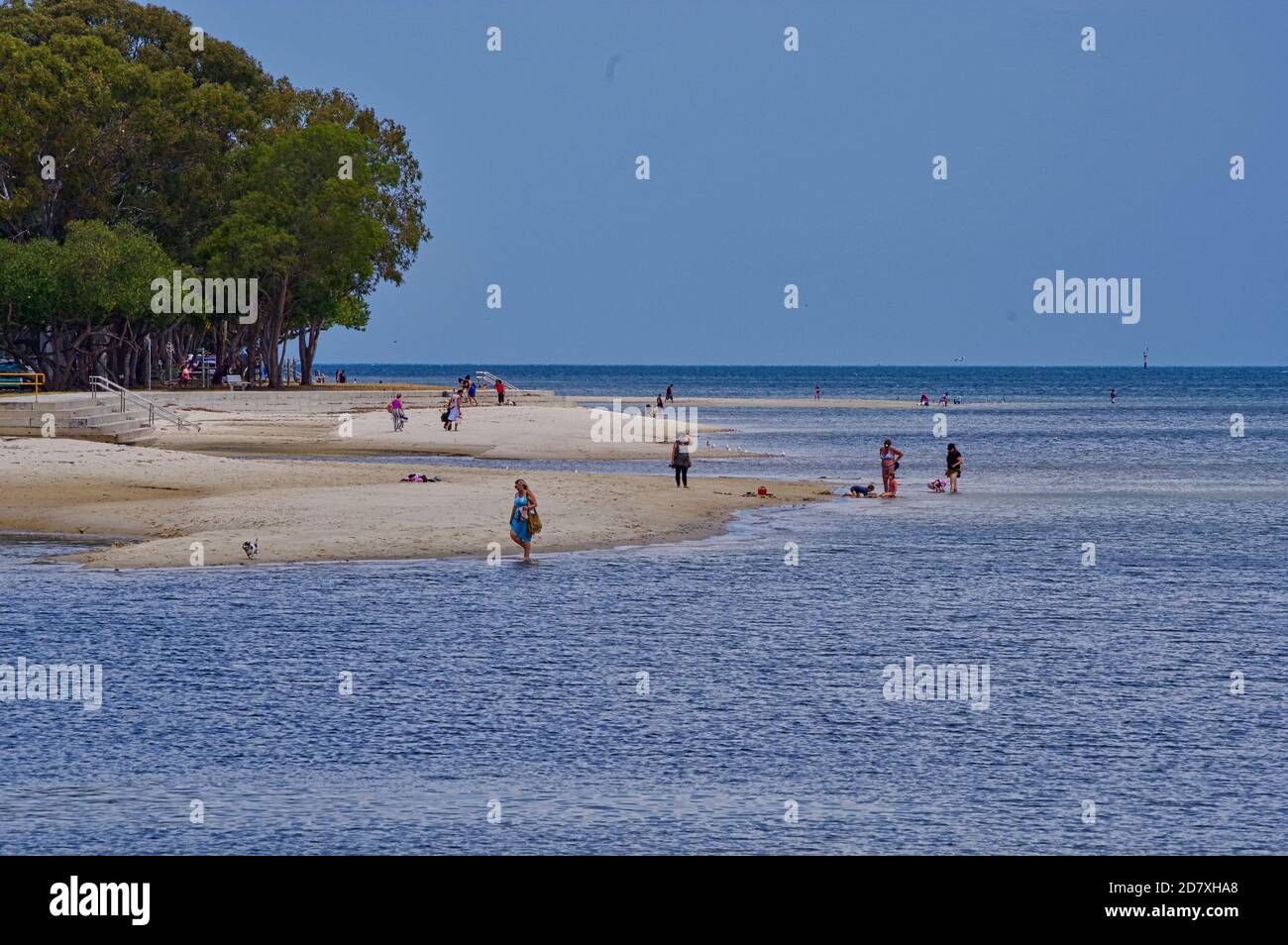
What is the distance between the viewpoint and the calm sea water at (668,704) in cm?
1623

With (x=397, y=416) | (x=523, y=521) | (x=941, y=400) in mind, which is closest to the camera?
(x=523, y=521)

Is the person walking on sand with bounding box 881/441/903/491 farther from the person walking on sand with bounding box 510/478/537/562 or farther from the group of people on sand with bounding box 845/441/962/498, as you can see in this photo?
the person walking on sand with bounding box 510/478/537/562

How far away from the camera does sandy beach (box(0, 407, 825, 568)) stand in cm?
3547

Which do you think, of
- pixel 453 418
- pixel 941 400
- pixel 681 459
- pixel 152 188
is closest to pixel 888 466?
pixel 681 459

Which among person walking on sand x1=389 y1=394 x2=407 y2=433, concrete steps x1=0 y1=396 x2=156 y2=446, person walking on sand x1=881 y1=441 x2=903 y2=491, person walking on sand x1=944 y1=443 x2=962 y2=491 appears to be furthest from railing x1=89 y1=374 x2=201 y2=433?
person walking on sand x1=944 y1=443 x2=962 y2=491

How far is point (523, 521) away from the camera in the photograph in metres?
33.9

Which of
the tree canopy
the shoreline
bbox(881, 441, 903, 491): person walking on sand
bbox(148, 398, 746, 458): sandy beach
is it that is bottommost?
the shoreline

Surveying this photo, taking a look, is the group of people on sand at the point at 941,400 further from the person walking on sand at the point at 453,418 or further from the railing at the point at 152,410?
the railing at the point at 152,410

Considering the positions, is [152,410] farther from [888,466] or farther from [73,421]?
[888,466]

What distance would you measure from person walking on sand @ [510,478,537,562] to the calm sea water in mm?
836

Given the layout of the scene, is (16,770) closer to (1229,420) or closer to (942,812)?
(942,812)

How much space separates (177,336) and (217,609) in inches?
3232

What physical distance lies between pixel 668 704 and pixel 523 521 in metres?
12.8

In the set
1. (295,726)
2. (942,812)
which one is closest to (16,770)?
(295,726)
